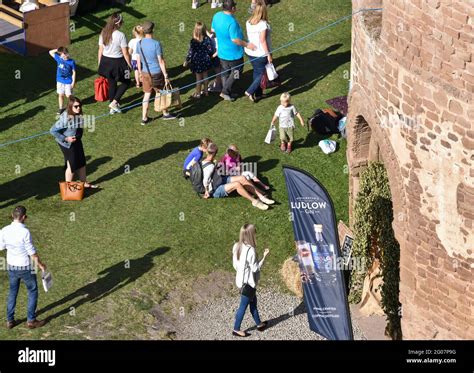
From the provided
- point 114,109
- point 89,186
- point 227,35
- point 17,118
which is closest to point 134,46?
point 114,109

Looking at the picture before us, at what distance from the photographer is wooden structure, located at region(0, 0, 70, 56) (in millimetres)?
27594

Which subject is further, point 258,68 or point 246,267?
point 258,68

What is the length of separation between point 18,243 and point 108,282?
208 cm

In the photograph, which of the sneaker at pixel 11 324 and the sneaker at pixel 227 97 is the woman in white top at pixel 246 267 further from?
the sneaker at pixel 227 97

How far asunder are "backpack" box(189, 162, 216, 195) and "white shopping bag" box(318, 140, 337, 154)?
2.45 metres

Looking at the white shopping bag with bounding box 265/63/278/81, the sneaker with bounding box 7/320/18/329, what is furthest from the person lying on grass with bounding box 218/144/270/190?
the sneaker with bounding box 7/320/18/329

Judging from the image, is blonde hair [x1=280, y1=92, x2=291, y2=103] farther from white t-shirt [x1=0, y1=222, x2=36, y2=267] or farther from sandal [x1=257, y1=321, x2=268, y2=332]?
white t-shirt [x1=0, y1=222, x2=36, y2=267]

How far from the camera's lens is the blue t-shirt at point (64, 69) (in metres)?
25.3

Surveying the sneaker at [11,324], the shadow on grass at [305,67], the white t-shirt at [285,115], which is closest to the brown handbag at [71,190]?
the sneaker at [11,324]

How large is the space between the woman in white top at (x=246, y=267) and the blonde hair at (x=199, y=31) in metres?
6.91

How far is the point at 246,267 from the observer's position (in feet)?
65.4

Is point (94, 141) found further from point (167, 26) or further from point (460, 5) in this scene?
point (460, 5)

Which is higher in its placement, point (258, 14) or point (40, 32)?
point (258, 14)

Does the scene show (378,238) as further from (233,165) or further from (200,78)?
(200,78)
